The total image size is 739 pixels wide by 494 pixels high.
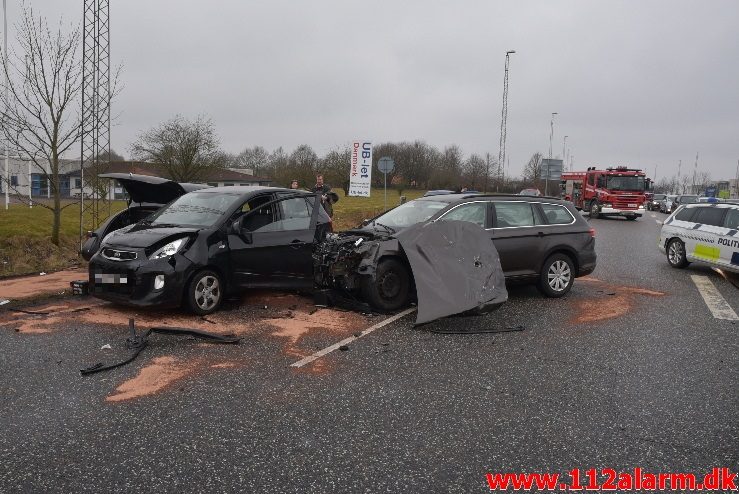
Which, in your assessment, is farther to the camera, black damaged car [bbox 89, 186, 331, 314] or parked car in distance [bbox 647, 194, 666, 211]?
parked car in distance [bbox 647, 194, 666, 211]

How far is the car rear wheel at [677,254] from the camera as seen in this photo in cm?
1215

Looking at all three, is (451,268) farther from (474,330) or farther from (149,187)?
(149,187)

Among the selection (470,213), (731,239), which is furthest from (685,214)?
(470,213)

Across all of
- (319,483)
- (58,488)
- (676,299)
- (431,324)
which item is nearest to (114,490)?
(58,488)

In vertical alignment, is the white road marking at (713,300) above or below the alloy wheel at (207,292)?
below

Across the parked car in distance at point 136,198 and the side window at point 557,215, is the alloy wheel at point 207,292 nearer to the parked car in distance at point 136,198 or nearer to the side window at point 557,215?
the parked car in distance at point 136,198

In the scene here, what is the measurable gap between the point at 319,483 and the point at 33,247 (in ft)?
37.2

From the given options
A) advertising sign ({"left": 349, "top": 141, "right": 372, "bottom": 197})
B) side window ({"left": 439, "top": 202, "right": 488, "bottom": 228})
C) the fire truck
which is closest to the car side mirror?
side window ({"left": 439, "top": 202, "right": 488, "bottom": 228})

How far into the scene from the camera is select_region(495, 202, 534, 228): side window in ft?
27.1

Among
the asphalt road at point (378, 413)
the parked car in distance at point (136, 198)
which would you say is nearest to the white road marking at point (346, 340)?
the asphalt road at point (378, 413)

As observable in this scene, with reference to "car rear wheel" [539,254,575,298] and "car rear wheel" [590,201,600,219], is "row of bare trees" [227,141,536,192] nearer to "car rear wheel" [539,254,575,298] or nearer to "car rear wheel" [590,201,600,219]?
"car rear wheel" [590,201,600,219]

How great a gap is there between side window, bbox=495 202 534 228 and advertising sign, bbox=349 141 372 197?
1178cm

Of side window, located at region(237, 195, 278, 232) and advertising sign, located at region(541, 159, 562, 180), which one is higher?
advertising sign, located at region(541, 159, 562, 180)

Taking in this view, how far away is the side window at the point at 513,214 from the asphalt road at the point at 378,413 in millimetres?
2116
